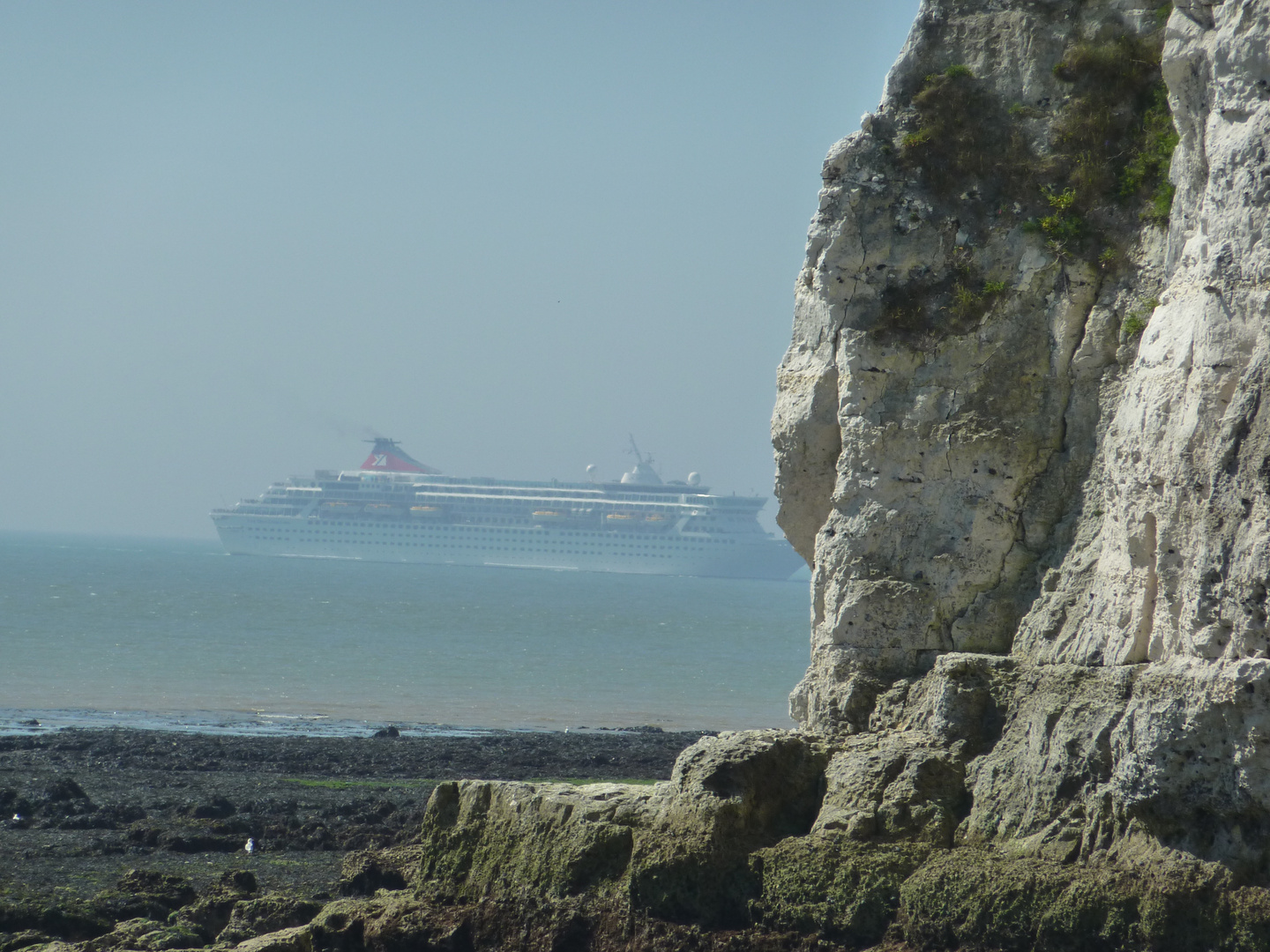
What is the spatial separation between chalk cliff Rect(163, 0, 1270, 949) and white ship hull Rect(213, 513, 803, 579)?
86.4 metres

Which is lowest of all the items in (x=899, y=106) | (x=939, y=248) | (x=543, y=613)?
(x=543, y=613)

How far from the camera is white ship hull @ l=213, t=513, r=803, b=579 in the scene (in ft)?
310

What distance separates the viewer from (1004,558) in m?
6.89

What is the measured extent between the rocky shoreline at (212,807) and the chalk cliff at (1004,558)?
2060mm

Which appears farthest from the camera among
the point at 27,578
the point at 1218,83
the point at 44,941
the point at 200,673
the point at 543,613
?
the point at 27,578

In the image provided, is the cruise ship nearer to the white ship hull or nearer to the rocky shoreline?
the white ship hull

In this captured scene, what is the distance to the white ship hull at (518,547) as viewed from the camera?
94500mm

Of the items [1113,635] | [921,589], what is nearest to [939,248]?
[921,589]

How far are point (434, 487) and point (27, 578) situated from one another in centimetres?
3805

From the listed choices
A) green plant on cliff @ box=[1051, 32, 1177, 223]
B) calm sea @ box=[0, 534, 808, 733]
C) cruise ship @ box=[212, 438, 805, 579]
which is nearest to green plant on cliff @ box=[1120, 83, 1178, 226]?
green plant on cliff @ box=[1051, 32, 1177, 223]

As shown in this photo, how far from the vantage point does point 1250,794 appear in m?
5.18

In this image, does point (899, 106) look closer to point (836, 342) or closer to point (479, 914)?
point (836, 342)

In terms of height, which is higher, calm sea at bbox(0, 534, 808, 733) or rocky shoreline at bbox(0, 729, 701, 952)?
rocky shoreline at bbox(0, 729, 701, 952)

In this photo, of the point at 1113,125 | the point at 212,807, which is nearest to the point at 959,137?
the point at 1113,125
